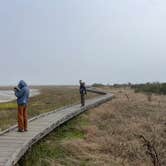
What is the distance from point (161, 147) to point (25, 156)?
259 inches

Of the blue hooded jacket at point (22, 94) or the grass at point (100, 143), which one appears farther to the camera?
the blue hooded jacket at point (22, 94)

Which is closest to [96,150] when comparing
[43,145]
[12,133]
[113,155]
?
[113,155]

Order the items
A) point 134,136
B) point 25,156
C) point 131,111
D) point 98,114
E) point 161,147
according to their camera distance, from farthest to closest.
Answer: point 131,111 → point 98,114 → point 134,136 → point 161,147 → point 25,156

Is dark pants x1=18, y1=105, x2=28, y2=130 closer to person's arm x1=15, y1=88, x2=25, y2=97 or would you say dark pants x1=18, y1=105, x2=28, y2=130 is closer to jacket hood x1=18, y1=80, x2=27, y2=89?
person's arm x1=15, y1=88, x2=25, y2=97

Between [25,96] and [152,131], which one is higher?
[25,96]

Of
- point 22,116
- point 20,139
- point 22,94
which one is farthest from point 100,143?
point 20,139

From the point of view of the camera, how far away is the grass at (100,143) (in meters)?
17.2

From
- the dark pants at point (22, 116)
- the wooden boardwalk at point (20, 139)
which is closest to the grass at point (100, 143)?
the wooden boardwalk at point (20, 139)

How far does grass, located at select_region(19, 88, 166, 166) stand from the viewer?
17.2 meters

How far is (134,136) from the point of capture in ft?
74.6

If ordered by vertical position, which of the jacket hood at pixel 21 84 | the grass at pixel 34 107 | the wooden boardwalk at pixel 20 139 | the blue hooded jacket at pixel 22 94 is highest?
the jacket hood at pixel 21 84

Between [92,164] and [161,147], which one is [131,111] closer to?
[161,147]

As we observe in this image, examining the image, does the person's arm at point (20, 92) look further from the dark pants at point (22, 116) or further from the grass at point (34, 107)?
the grass at point (34, 107)

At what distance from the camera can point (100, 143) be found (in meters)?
20.4
